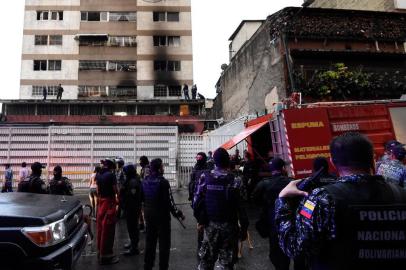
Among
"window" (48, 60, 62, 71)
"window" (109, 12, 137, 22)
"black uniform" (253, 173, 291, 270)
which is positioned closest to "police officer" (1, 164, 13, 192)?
"black uniform" (253, 173, 291, 270)

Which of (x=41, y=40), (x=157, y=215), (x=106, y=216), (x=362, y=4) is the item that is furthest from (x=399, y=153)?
(x=41, y=40)

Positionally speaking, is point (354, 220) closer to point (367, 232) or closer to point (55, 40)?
point (367, 232)

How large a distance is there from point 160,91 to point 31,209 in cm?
3503

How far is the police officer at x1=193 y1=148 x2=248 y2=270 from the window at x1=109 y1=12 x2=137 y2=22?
37985 mm

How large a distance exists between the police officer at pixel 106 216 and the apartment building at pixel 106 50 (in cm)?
3141

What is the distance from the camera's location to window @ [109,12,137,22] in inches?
1554

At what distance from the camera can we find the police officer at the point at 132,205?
7.09 meters

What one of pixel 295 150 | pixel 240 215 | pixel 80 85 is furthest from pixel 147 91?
pixel 240 215

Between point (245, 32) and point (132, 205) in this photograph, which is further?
point (245, 32)

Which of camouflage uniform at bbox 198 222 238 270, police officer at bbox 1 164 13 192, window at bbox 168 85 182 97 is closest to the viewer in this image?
camouflage uniform at bbox 198 222 238 270

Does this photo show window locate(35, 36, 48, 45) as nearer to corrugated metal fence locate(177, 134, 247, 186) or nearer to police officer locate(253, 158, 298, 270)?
corrugated metal fence locate(177, 134, 247, 186)

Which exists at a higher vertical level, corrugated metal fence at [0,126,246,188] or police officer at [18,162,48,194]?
corrugated metal fence at [0,126,246,188]

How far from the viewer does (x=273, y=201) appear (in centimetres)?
452

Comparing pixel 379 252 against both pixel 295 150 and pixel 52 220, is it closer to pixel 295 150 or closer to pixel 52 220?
pixel 52 220
